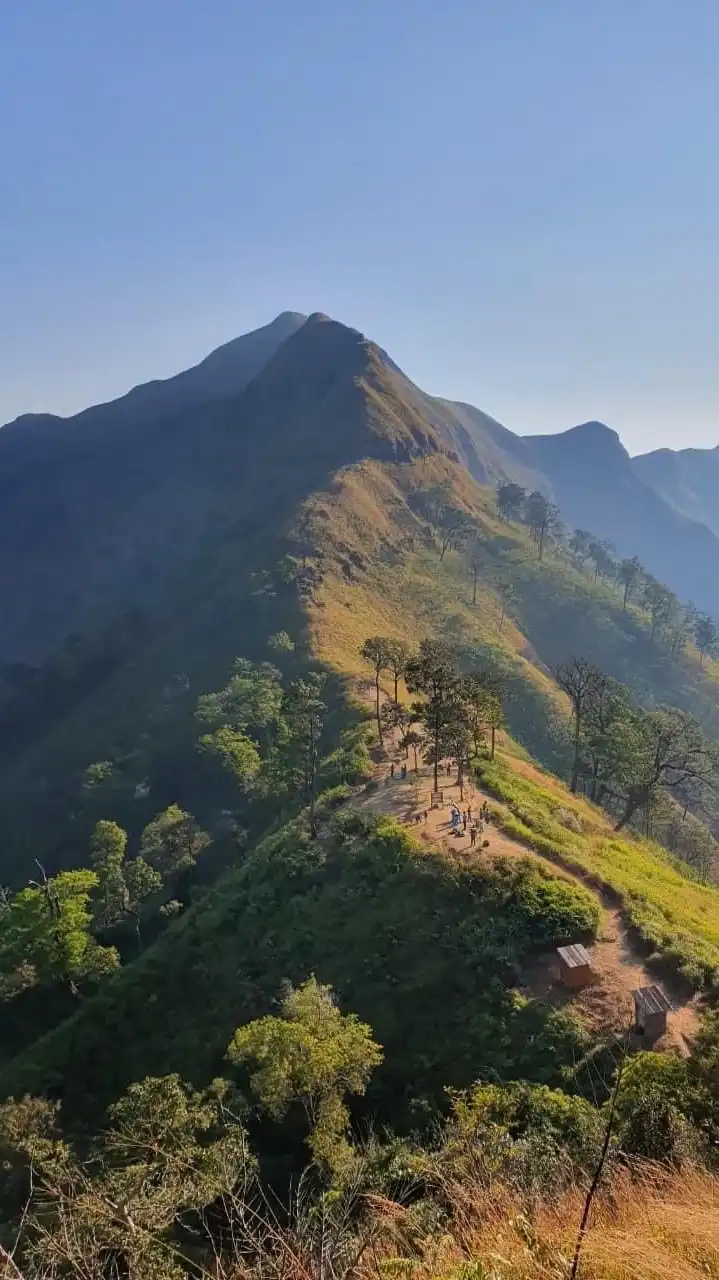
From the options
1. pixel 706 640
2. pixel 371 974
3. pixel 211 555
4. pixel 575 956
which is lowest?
pixel 371 974

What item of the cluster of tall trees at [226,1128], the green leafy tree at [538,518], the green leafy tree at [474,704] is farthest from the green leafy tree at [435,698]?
the green leafy tree at [538,518]

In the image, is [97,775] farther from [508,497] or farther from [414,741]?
[508,497]

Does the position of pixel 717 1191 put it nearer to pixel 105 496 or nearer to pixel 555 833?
pixel 555 833

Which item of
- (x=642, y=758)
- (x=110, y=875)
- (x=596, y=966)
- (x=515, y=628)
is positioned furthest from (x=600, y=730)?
(x=515, y=628)

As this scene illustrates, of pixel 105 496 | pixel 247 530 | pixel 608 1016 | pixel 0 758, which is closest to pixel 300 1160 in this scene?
pixel 608 1016

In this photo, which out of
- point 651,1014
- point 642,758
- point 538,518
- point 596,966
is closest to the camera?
point 651,1014

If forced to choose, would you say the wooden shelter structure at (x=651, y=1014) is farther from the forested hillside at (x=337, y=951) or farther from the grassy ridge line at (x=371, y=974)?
the grassy ridge line at (x=371, y=974)
